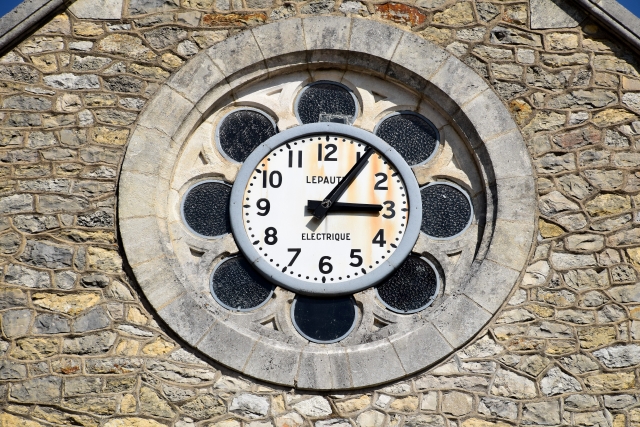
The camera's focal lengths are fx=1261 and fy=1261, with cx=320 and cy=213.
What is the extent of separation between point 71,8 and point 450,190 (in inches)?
130

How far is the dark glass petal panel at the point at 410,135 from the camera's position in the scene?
390 inches

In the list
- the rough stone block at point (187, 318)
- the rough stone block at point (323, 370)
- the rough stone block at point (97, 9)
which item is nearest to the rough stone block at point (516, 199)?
the rough stone block at point (323, 370)

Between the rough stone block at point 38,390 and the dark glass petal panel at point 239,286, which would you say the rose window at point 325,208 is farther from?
the rough stone block at point 38,390

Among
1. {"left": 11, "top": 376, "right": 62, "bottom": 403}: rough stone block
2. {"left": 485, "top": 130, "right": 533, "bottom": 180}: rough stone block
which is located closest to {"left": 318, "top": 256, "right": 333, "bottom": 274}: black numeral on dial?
{"left": 485, "top": 130, "right": 533, "bottom": 180}: rough stone block

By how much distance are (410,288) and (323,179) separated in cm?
108

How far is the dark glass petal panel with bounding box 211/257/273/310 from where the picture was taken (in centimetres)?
940

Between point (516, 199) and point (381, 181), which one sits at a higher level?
point (381, 181)

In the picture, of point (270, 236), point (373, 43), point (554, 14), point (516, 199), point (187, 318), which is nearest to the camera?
point (187, 318)

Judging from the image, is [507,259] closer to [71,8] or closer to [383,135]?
[383,135]

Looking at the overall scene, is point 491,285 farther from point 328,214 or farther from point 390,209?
point 328,214

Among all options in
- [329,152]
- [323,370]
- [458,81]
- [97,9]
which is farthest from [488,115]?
[97,9]

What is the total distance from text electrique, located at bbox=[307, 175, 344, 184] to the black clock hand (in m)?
0.19

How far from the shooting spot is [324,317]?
369 inches

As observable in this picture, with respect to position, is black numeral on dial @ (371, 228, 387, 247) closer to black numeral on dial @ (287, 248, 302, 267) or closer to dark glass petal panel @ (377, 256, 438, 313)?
dark glass petal panel @ (377, 256, 438, 313)
